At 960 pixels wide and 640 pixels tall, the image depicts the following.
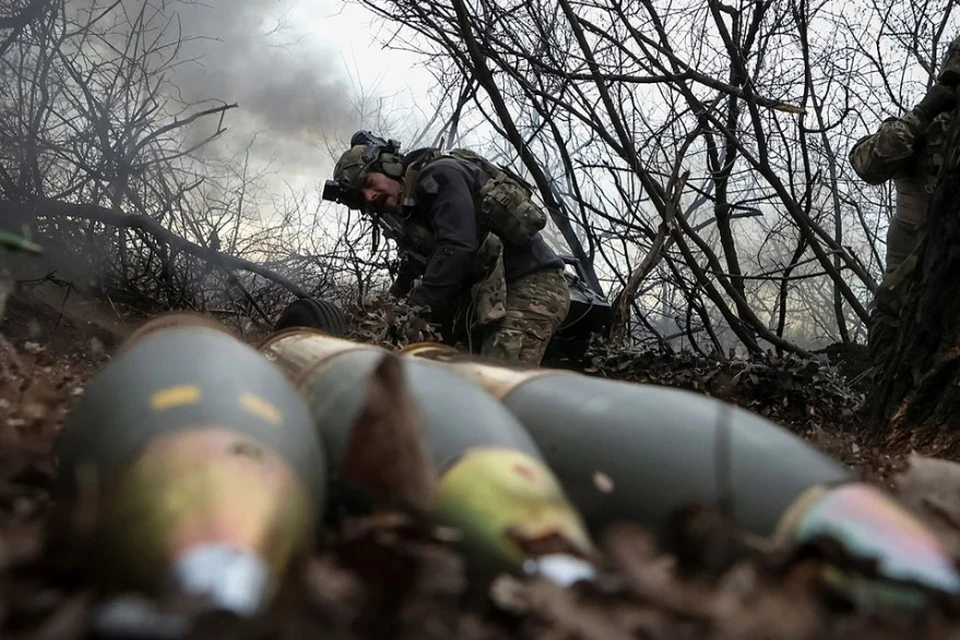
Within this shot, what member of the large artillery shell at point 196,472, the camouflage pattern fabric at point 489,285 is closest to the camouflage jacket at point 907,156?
the camouflage pattern fabric at point 489,285

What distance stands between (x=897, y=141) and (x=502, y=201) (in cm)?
187

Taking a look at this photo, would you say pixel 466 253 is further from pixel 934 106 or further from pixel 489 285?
pixel 934 106

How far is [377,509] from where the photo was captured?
880 millimetres

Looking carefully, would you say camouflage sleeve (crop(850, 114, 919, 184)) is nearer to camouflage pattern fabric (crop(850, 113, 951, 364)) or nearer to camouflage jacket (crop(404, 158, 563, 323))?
camouflage pattern fabric (crop(850, 113, 951, 364))

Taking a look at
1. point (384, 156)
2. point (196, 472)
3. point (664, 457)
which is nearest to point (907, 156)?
point (384, 156)

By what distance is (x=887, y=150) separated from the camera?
3797mm

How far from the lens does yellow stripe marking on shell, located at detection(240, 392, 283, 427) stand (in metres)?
0.88

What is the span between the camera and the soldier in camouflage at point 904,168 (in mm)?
3679

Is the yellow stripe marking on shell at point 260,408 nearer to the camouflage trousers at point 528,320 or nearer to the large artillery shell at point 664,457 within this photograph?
the large artillery shell at point 664,457

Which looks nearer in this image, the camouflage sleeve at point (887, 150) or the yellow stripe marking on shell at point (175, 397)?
the yellow stripe marking on shell at point (175, 397)

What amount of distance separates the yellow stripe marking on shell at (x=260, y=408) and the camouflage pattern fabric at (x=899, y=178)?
3.22m

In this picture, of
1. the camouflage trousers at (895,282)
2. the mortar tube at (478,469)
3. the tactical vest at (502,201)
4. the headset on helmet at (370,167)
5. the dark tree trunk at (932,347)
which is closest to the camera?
the mortar tube at (478,469)

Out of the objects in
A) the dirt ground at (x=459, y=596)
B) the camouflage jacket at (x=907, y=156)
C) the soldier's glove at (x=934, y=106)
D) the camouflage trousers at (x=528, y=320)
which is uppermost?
the soldier's glove at (x=934, y=106)

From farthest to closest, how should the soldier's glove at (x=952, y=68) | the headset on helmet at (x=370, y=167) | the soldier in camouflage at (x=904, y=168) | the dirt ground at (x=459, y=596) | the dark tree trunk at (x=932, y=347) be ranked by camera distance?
the headset on helmet at (x=370, y=167) → the soldier in camouflage at (x=904, y=168) → the soldier's glove at (x=952, y=68) → the dark tree trunk at (x=932, y=347) → the dirt ground at (x=459, y=596)
